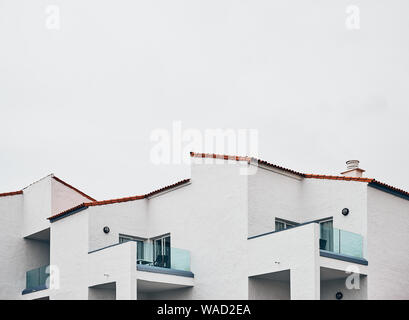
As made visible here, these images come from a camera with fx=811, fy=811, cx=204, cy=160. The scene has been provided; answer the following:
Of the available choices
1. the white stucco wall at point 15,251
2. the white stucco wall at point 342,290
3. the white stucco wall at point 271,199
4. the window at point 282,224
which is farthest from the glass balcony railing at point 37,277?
the white stucco wall at point 342,290

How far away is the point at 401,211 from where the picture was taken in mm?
31641

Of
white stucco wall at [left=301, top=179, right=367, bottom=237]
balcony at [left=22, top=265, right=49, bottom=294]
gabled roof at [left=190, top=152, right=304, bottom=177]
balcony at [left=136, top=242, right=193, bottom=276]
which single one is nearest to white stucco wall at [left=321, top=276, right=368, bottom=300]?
white stucco wall at [left=301, top=179, right=367, bottom=237]

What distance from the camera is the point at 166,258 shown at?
32.9 m

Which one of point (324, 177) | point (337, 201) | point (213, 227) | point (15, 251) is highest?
point (324, 177)

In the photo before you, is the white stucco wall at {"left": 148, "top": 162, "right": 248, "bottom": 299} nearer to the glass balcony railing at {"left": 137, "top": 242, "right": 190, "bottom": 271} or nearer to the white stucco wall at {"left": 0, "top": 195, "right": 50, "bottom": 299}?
the glass balcony railing at {"left": 137, "top": 242, "right": 190, "bottom": 271}

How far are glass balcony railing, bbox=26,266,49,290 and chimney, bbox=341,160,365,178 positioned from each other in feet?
46.4

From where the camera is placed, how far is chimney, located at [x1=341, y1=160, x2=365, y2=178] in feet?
109

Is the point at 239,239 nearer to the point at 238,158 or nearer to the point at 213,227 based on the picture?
the point at 213,227

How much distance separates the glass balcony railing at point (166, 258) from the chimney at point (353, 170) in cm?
735

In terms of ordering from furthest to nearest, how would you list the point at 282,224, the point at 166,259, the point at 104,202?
the point at 104,202
the point at 166,259
the point at 282,224

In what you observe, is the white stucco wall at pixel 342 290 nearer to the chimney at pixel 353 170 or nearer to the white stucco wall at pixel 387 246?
the white stucco wall at pixel 387 246

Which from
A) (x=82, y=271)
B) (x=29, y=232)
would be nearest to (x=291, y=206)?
(x=82, y=271)

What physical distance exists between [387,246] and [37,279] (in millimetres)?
16275

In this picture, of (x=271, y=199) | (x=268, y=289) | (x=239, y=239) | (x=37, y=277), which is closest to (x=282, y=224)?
(x=271, y=199)
